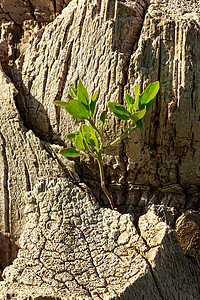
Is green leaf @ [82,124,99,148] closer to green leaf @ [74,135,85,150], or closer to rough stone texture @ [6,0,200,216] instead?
green leaf @ [74,135,85,150]

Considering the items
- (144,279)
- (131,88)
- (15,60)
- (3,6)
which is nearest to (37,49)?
(15,60)

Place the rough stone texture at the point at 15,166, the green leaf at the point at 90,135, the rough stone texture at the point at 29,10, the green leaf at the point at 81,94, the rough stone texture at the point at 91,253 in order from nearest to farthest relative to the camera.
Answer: the rough stone texture at the point at 91,253, the green leaf at the point at 81,94, the green leaf at the point at 90,135, the rough stone texture at the point at 15,166, the rough stone texture at the point at 29,10

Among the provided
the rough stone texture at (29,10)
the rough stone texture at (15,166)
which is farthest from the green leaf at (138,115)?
the rough stone texture at (29,10)

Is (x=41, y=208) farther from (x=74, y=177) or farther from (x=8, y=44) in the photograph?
(x=8, y=44)

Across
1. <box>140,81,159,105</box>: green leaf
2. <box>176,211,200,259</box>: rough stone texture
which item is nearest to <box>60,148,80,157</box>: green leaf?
<box>140,81,159,105</box>: green leaf

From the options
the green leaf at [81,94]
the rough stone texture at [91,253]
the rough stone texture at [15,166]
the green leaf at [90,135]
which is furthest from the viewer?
the rough stone texture at [15,166]

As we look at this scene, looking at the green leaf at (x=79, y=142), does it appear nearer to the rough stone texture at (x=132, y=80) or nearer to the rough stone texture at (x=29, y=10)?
the rough stone texture at (x=132, y=80)

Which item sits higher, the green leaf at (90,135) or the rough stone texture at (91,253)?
the green leaf at (90,135)
